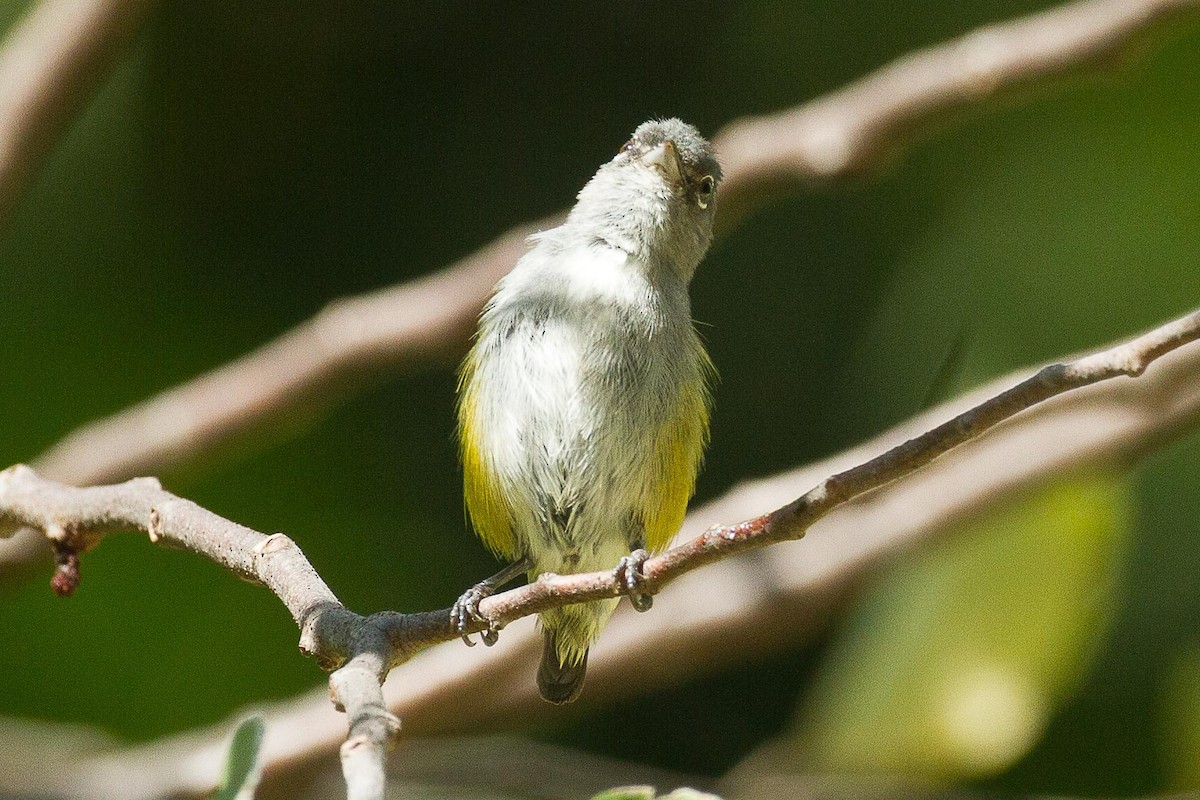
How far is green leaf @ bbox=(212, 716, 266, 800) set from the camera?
160 cm

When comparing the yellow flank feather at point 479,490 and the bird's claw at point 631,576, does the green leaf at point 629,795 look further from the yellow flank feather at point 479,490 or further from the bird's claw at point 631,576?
the yellow flank feather at point 479,490

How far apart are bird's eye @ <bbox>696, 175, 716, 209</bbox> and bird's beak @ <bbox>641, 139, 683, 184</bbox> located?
0.32ft

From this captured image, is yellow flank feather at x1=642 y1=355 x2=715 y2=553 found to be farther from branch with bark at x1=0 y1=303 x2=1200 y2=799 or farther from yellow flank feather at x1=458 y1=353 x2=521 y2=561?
branch with bark at x1=0 y1=303 x2=1200 y2=799

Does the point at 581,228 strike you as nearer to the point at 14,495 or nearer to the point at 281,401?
the point at 281,401

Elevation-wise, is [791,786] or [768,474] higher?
[768,474]

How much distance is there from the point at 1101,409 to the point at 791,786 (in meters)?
1.41

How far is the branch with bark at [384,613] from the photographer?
1.47m

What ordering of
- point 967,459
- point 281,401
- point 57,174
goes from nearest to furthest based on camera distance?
point 281,401, point 967,459, point 57,174

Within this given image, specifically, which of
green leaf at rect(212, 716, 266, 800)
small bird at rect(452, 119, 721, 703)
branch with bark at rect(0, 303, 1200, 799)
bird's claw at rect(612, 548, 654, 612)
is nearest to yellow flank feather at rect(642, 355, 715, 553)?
small bird at rect(452, 119, 721, 703)

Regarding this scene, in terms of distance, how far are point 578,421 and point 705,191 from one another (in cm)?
102

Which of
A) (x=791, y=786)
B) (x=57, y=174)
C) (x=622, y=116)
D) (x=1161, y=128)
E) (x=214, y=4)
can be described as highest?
(x=214, y=4)

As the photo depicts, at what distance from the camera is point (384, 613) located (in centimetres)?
182

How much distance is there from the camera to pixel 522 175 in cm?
530

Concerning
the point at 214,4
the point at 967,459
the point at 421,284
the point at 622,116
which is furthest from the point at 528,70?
the point at 967,459
